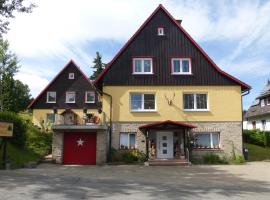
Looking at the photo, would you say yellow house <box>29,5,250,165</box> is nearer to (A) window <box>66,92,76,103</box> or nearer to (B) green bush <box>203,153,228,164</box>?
(B) green bush <box>203,153,228,164</box>

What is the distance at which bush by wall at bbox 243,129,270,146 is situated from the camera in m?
36.0

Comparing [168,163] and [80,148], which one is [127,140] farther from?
[168,163]

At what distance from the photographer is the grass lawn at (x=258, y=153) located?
28.7 meters

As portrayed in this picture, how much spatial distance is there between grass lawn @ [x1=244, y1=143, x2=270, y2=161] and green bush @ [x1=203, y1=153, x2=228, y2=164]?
298 cm

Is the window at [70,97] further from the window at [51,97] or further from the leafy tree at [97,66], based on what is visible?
the leafy tree at [97,66]

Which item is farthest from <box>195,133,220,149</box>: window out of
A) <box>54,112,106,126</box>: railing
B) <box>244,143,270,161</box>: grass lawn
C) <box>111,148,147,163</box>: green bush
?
<box>54,112,106,126</box>: railing

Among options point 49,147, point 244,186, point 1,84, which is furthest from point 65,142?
point 1,84

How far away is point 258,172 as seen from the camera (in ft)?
66.7

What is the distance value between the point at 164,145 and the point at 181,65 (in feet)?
20.1

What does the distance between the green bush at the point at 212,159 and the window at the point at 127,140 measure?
17.1ft

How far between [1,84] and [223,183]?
4164cm

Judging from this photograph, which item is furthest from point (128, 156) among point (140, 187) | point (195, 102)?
point (140, 187)

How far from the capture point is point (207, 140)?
27.3m

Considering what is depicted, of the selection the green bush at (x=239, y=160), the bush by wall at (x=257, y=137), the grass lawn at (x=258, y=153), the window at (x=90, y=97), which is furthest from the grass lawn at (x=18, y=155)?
the bush by wall at (x=257, y=137)
